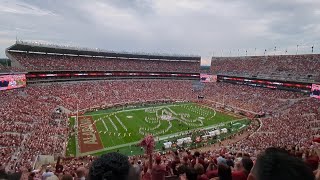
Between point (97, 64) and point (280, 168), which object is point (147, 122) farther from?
point (280, 168)

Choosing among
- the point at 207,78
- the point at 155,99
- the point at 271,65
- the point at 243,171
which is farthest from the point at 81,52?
the point at 243,171

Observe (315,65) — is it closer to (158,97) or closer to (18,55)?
(158,97)

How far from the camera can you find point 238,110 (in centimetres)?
5684

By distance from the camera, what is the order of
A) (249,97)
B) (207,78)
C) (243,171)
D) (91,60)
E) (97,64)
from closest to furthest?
(243,171), (249,97), (97,64), (91,60), (207,78)

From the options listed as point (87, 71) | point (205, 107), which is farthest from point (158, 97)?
point (87, 71)

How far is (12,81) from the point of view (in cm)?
5003

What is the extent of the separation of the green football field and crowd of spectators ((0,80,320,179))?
14.4 feet

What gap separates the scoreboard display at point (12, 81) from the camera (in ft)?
153

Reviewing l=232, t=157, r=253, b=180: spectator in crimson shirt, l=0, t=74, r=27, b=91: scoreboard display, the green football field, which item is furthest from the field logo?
l=232, t=157, r=253, b=180: spectator in crimson shirt

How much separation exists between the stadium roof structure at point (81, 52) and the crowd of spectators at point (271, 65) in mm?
13300

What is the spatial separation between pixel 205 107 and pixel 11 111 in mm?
37394

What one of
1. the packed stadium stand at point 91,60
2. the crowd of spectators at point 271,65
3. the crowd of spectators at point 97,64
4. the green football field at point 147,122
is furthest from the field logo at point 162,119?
the crowd of spectators at point 271,65

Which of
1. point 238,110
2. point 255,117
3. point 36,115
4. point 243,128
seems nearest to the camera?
point 36,115

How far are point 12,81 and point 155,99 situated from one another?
2954 cm
